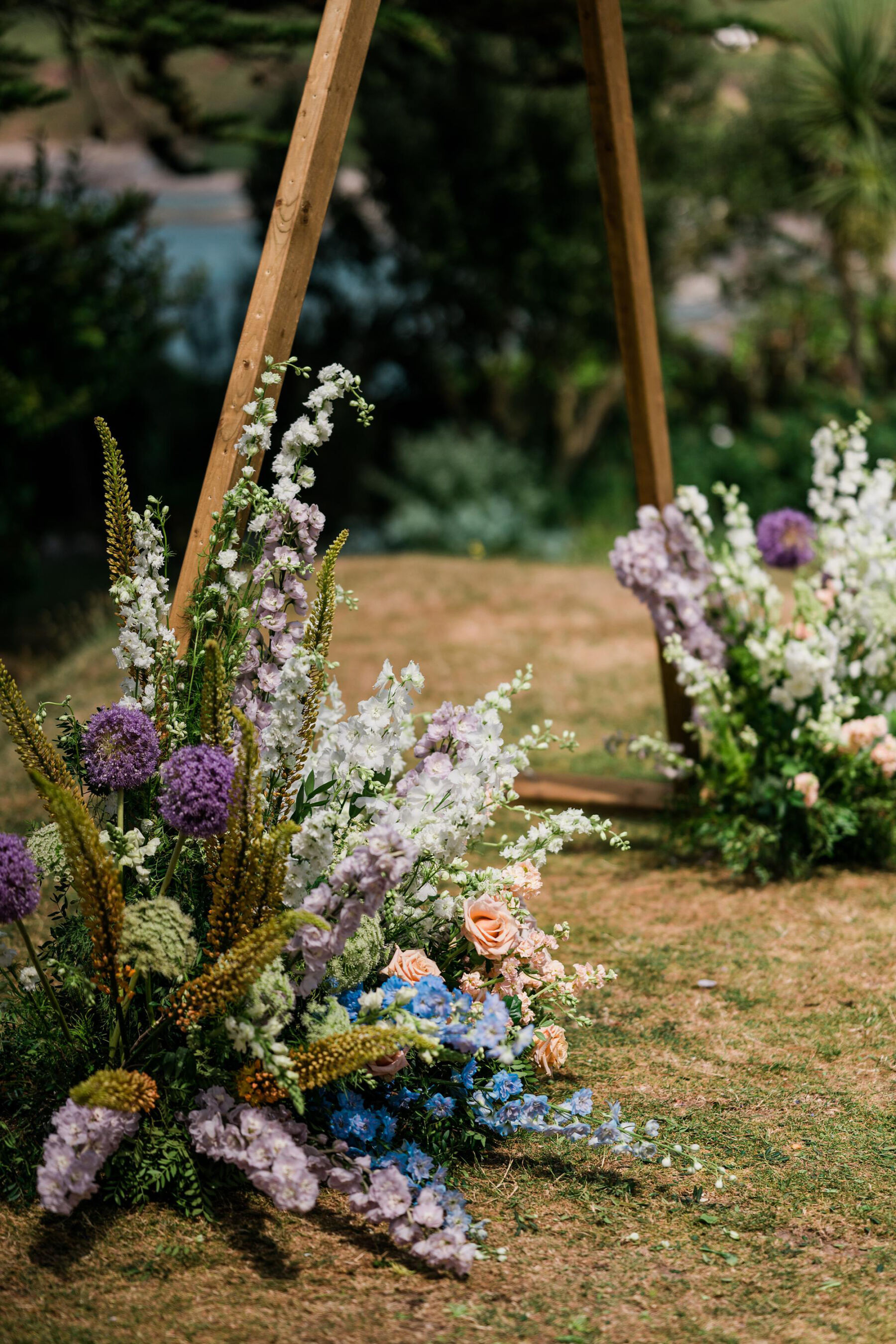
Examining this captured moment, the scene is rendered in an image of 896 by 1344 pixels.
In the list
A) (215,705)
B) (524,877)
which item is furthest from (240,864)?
(524,877)

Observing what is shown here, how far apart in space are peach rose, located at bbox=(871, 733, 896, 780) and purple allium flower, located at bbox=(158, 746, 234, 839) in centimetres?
224

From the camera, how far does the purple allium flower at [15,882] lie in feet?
5.91

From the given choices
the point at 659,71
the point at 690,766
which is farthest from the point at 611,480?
the point at 690,766

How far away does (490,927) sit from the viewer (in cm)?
232

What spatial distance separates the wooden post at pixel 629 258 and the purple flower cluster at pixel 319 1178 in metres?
2.26

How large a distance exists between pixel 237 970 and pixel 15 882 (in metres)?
0.36

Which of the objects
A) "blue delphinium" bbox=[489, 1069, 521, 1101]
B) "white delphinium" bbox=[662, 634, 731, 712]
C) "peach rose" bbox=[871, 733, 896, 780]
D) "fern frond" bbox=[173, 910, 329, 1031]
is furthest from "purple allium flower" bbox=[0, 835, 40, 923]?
"peach rose" bbox=[871, 733, 896, 780]

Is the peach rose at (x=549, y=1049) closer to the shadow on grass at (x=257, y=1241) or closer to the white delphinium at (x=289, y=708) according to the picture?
the shadow on grass at (x=257, y=1241)

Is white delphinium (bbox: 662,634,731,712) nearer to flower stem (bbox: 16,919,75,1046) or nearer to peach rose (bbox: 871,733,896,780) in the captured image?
peach rose (bbox: 871,733,896,780)

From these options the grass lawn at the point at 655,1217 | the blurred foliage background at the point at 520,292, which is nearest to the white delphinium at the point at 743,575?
the grass lawn at the point at 655,1217

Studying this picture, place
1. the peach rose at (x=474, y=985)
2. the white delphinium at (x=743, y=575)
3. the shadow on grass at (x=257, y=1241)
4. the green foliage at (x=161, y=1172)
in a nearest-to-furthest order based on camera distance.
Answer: the shadow on grass at (x=257, y=1241) < the green foliage at (x=161, y=1172) < the peach rose at (x=474, y=985) < the white delphinium at (x=743, y=575)

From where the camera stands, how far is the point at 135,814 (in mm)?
2219

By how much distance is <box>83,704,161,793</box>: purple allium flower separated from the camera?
1998 mm

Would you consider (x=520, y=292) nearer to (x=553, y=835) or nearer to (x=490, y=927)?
(x=553, y=835)
